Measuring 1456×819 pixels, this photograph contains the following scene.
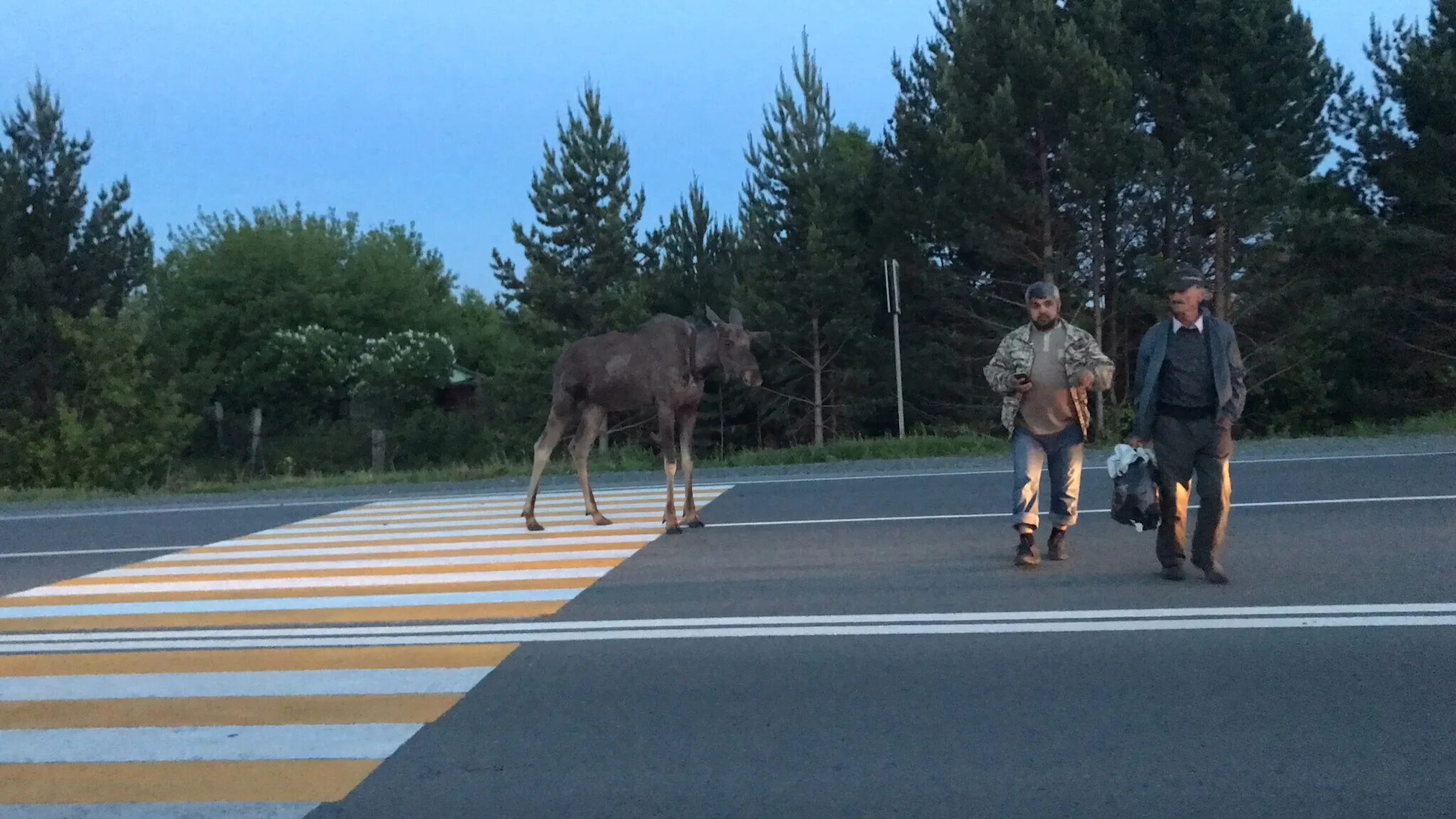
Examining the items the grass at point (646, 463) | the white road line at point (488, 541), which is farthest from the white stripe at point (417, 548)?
the grass at point (646, 463)

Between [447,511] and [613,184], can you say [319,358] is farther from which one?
[447,511]

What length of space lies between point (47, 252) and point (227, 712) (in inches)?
1409

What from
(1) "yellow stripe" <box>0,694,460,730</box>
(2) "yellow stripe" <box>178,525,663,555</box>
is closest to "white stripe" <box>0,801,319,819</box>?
(1) "yellow stripe" <box>0,694,460,730</box>

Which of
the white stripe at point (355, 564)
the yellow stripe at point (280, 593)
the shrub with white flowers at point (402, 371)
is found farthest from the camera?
the shrub with white flowers at point (402, 371)

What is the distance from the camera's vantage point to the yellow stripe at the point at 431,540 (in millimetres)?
10781

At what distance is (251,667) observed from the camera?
6523 millimetres

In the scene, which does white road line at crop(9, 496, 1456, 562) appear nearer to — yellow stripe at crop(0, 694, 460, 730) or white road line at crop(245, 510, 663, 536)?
white road line at crop(245, 510, 663, 536)

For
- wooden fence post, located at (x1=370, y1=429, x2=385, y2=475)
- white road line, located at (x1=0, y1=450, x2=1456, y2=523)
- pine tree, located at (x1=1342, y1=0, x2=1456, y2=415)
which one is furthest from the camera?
wooden fence post, located at (x1=370, y1=429, x2=385, y2=475)

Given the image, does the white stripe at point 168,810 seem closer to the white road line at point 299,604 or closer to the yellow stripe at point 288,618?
the yellow stripe at point 288,618

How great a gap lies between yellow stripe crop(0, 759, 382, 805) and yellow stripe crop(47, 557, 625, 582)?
13.2ft

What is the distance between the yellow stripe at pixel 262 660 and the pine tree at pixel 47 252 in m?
31.9

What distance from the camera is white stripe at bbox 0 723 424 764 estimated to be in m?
5.09

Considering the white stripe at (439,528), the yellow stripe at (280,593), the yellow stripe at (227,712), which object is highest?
the white stripe at (439,528)

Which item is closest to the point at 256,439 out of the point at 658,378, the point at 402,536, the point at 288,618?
the point at 402,536
